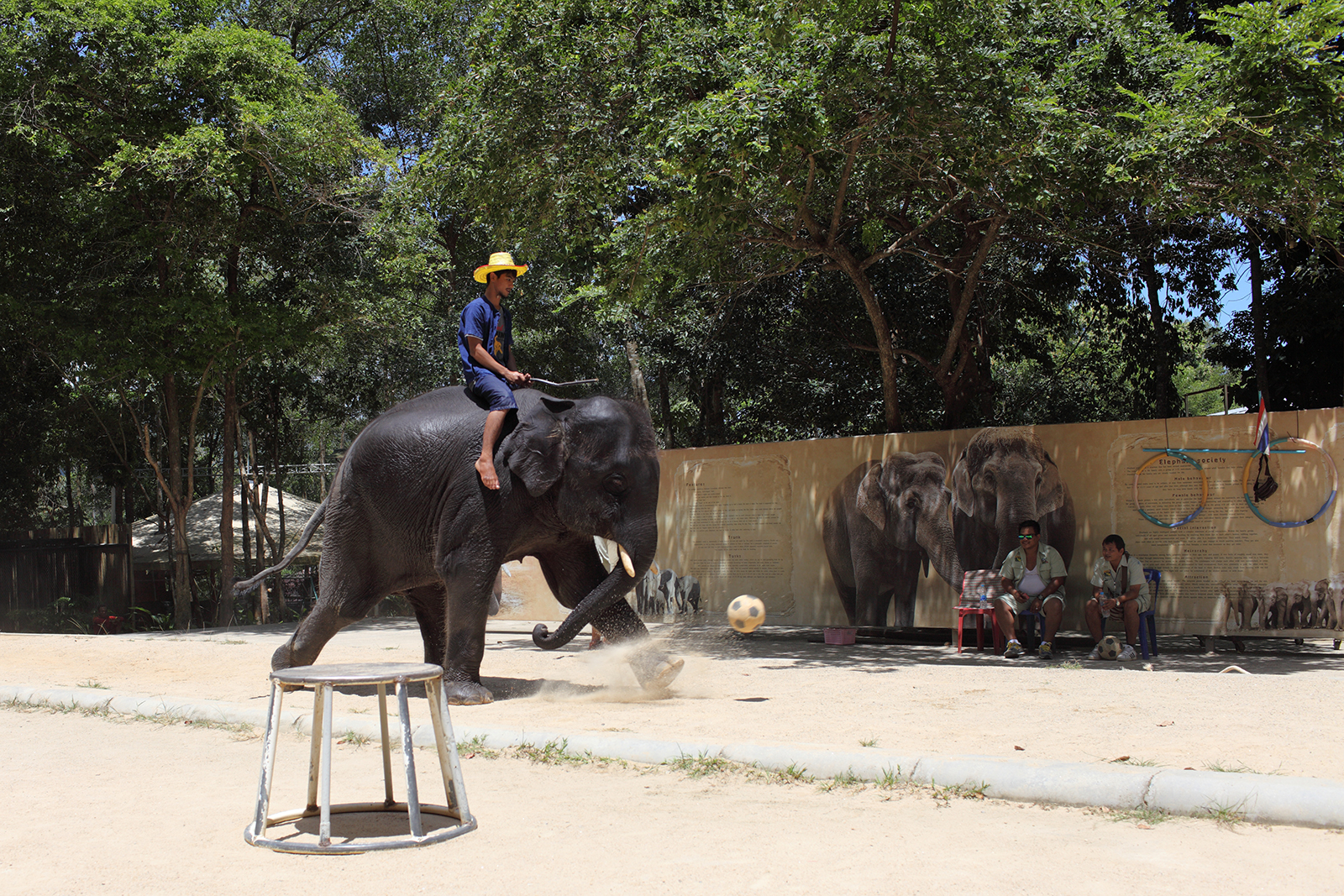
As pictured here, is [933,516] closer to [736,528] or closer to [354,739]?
[736,528]

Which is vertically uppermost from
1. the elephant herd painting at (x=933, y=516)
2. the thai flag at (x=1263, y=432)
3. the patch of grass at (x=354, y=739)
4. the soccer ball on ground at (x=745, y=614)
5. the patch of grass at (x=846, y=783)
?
the thai flag at (x=1263, y=432)

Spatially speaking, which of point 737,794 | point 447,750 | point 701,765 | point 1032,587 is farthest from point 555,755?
point 1032,587

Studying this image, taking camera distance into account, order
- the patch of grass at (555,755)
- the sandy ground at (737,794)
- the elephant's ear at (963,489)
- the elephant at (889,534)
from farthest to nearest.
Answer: the elephant at (889,534)
the elephant's ear at (963,489)
the patch of grass at (555,755)
the sandy ground at (737,794)

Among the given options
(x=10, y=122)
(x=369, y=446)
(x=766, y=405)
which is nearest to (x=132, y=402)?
(x=10, y=122)

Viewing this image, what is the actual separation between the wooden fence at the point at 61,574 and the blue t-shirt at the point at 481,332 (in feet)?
52.6

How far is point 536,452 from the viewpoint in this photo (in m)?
7.64

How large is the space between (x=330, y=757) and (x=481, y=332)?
4.32 meters

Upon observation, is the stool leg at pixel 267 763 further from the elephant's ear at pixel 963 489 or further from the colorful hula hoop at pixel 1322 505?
the colorful hula hoop at pixel 1322 505

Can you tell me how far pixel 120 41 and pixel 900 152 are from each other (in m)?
11.4

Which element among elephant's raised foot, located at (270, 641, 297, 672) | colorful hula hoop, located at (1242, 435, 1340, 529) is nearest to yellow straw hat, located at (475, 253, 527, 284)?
elephant's raised foot, located at (270, 641, 297, 672)

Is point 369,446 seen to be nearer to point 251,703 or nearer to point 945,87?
point 251,703

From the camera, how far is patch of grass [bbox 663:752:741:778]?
528 cm

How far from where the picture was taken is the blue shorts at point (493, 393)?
25.2ft

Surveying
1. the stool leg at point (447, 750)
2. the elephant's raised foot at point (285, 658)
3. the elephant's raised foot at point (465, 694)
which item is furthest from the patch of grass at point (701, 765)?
the elephant's raised foot at point (285, 658)
